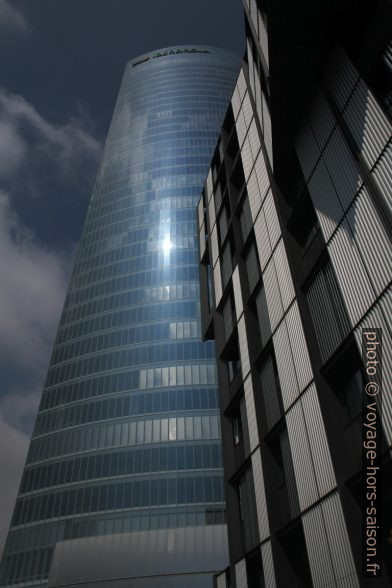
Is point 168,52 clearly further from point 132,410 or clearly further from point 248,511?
point 248,511

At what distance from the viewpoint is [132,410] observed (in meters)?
77.8

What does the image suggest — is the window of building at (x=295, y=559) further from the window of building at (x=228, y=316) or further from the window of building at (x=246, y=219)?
the window of building at (x=246, y=219)

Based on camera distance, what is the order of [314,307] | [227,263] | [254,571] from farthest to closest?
[227,263] < [254,571] < [314,307]

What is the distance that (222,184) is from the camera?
107 feet

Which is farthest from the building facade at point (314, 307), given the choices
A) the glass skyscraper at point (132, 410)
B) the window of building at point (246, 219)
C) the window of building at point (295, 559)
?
the glass skyscraper at point (132, 410)

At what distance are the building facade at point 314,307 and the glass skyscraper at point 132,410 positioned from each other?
48.9m

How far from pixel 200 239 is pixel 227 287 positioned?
1153 centimetres

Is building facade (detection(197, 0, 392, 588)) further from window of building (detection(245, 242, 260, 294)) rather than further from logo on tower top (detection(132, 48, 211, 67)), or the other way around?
logo on tower top (detection(132, 48, 211, 67))

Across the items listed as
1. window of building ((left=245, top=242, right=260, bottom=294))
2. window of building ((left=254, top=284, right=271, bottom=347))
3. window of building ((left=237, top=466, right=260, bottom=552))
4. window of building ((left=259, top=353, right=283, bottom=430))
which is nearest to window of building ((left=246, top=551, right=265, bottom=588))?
window of building ((left=237, top=466, right=260, bottom=552))

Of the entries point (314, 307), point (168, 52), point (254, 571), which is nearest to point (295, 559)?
point (254, 571)

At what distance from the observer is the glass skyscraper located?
214 feet

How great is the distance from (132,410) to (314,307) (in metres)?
66.8

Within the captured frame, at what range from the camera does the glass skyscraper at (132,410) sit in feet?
214

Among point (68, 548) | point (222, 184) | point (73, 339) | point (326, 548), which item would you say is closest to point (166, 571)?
point (68, 548)
